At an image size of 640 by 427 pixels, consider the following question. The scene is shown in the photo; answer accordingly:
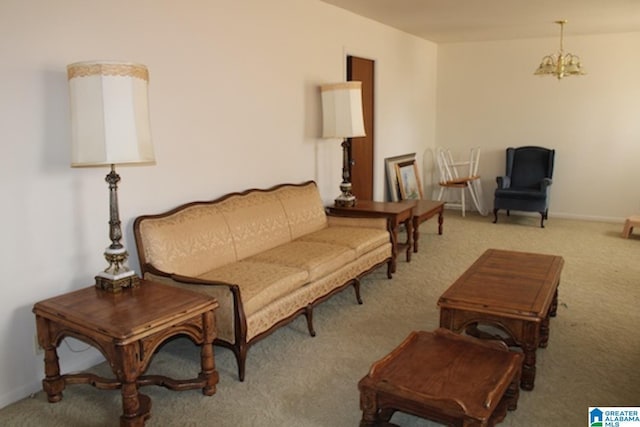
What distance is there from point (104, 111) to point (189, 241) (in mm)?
1037

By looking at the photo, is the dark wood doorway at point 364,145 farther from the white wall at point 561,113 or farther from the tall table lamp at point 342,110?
the white wall at point 561,113

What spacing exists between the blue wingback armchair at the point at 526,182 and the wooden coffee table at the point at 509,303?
3.39 metres

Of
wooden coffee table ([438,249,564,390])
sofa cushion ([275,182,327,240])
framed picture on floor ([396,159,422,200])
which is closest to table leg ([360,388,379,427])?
wooden coffee table ([438,249,564,390])

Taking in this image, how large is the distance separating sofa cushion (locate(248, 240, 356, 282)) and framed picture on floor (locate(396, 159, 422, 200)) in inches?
115

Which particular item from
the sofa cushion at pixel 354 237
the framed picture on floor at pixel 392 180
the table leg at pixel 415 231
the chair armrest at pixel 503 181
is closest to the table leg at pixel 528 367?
the sofa cushion at pixel 354 237

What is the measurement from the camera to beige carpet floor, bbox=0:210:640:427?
2.41m

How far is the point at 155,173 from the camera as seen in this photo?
3213 mm

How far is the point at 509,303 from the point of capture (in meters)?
2.65

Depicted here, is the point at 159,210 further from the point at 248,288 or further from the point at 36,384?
the point at 36,384

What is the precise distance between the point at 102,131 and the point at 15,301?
993 millimetres

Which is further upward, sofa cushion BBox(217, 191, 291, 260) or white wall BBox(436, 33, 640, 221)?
white wall BBox(436, 33, 640, 221)

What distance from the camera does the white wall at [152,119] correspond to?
99.5 inches

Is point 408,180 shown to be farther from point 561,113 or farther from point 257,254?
point 257,254

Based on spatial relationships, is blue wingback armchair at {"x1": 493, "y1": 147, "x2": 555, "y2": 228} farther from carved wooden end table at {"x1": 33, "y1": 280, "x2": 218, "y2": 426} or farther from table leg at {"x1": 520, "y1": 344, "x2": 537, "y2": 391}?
carved wooden end table at {"x1": 33, "y1": 280, "x2": 218, "y2": 426}
